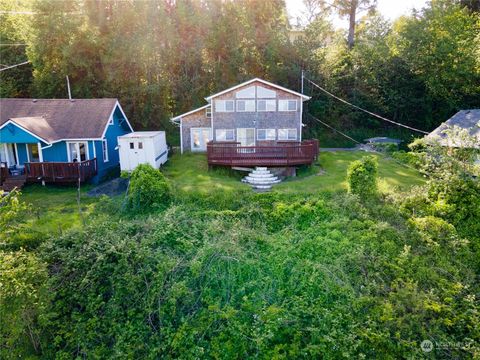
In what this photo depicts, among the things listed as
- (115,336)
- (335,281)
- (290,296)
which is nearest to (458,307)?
(335,281)

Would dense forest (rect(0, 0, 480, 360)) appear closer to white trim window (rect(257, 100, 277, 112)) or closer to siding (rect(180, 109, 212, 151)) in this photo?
siding (rect(180, 109, 212, 151))

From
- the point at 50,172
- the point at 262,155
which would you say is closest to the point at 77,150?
the point at 50,172

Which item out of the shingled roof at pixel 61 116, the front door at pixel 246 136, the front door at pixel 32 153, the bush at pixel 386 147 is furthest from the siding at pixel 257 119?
the front door at pixel 32 153

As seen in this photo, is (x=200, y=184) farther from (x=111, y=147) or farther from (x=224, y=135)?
(x=111, y=147)

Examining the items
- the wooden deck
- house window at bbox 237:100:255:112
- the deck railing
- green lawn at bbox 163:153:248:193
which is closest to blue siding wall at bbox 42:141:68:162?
the deck railing

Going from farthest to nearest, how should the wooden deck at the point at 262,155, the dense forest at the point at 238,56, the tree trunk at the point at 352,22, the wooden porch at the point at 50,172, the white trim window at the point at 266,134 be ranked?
the tree trunk at the point at 352,22 < the dense forest at the point at 238,56 < the white trim window at the point at 266,134 < the wooden deck at the point at 262,155 < the wooden porch at the point at 50,172

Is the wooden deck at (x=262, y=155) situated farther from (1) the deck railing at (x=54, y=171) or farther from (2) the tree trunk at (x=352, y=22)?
(2) the tree trunk at (x=352, y=22)

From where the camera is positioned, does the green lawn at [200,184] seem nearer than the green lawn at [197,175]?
Yes
